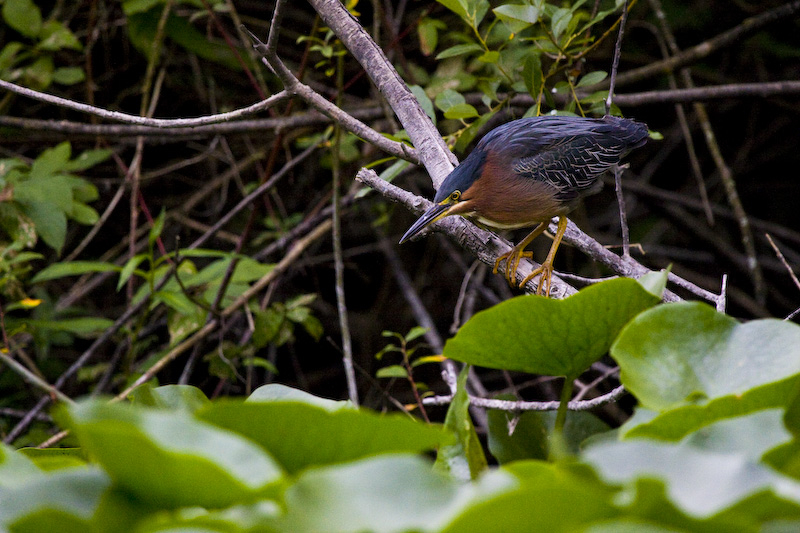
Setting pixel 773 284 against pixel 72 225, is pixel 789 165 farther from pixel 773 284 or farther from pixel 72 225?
pixel 72 225

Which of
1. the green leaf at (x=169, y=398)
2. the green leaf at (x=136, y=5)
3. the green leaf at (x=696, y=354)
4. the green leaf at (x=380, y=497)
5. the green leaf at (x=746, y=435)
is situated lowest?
the green leaf at (x=746, y=435)

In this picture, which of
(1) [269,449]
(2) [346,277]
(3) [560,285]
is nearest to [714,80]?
(2) [346,277]

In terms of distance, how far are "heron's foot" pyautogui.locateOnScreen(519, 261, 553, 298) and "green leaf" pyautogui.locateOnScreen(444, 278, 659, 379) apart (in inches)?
24.9

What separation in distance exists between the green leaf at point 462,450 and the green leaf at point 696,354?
19cm

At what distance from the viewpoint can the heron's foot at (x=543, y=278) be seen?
61.4 inches

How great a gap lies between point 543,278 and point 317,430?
3.46 ft

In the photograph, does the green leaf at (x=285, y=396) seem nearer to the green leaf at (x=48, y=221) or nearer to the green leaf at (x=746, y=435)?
the green leaf at (x=746, y=435)

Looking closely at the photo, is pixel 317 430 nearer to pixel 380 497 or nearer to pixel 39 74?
pixel 380 497

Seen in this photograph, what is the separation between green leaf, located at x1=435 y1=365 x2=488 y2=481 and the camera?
2.75 ft

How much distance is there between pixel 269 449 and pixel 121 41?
375 cm

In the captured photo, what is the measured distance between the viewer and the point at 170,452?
0.54 m


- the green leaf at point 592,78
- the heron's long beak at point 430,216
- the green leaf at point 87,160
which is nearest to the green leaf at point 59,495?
the heron's long beak at point 430,216

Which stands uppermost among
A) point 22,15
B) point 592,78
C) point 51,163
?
point 22,15

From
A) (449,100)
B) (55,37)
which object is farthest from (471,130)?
(55,37)
